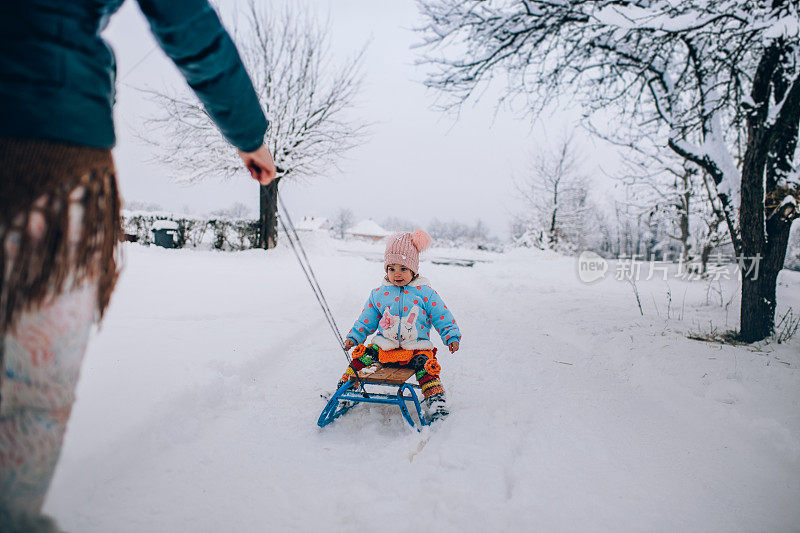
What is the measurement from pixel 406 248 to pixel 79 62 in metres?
2.40

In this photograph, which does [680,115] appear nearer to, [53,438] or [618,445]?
[618,445]

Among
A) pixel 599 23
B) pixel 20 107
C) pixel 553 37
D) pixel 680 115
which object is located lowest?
pixel 20 107

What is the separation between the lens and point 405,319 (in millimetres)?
3092

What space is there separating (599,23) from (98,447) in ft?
17.2

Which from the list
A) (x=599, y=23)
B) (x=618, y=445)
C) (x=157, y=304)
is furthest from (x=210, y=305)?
(x=599, y=23)

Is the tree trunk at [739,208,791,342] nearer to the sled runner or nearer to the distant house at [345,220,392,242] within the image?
the sled runner

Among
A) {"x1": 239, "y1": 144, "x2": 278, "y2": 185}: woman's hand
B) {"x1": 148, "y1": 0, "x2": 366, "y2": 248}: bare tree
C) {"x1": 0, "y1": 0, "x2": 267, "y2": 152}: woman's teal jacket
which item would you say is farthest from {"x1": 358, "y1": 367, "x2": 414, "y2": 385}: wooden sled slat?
{"x1": 148, "y1": 0, "x2": 366, "y2": 248}: bare tree

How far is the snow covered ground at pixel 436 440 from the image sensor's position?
1771mm

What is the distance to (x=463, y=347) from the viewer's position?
14.8 ft

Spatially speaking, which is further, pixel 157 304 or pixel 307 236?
pixel 307 236

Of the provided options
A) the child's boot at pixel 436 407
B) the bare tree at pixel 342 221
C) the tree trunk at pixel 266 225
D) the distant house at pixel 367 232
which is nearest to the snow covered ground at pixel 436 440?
the child's boot at pixel 436 407

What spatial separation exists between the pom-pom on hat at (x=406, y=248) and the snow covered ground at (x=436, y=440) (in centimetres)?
112

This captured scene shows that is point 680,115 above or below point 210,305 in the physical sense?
above

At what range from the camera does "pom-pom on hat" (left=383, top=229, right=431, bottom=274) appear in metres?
3.15
